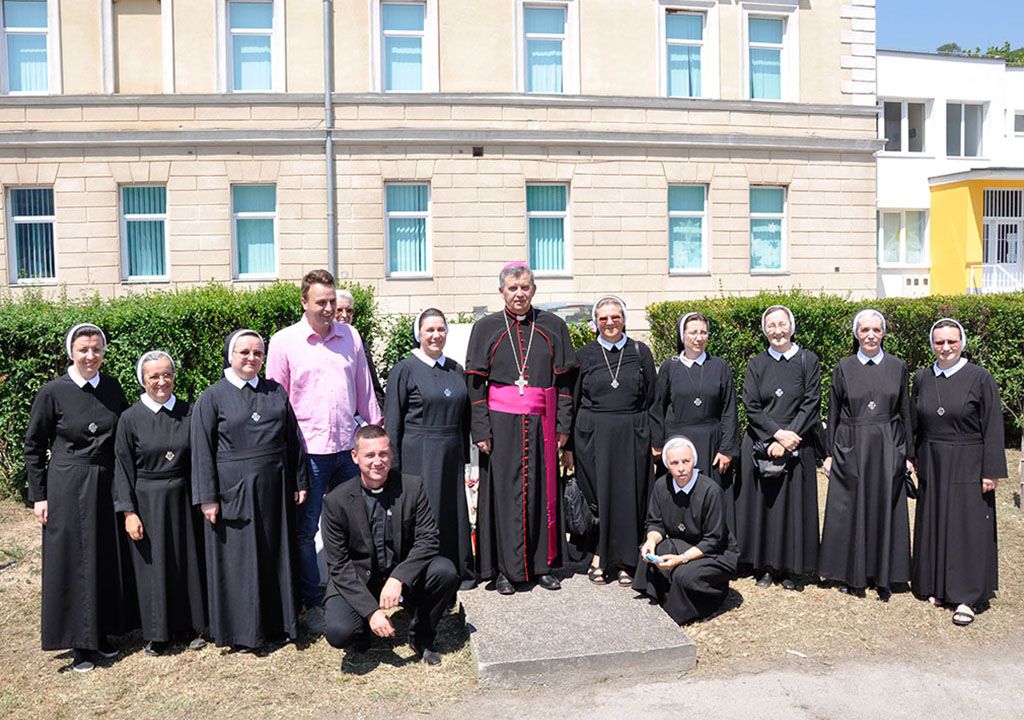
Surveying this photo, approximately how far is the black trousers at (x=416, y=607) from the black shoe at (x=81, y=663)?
133cm

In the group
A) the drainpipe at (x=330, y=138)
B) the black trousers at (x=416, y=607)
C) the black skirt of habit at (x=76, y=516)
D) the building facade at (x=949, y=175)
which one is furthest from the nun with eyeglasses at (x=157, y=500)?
the building facade at (x=949, y=175)

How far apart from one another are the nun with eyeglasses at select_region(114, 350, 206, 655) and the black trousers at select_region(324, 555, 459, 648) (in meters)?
0.89

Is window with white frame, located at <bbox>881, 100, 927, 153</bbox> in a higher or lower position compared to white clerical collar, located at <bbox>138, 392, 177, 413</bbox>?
higher

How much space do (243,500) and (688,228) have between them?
52.1ft

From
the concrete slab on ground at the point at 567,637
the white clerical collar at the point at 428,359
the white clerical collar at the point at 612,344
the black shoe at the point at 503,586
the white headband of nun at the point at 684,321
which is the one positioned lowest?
the concrete slab on ground at the point at 567,637

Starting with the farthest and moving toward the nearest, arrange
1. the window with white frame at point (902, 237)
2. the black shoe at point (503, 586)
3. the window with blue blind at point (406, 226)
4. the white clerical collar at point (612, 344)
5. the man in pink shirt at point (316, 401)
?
the window with white frame at point (902, 237) → the window with blue blind at point (406, 226) → the white clerical collar at point (612, 344) → the black shoe at point (503, 586) → the man in pink shirt at point (316, 401)

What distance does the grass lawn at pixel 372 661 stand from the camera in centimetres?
459

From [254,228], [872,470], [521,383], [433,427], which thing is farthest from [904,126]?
[433,427]

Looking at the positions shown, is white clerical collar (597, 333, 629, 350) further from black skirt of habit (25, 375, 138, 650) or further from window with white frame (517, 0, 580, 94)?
window with white frame (517, 0, 580, 94)

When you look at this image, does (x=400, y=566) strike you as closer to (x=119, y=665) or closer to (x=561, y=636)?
(x=561, y=636)

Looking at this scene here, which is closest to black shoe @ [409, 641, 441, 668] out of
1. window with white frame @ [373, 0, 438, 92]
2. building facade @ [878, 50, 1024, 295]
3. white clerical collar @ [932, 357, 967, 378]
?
white clerical collar @ [932, 357, 967, 378]

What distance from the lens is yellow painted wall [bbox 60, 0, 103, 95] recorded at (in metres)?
17.4

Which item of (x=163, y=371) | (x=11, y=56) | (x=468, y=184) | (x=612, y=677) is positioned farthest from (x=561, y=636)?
(x=11, y=56)

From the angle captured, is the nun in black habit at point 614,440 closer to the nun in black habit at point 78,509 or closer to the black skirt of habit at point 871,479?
the black skirt of habit at point 871,479
